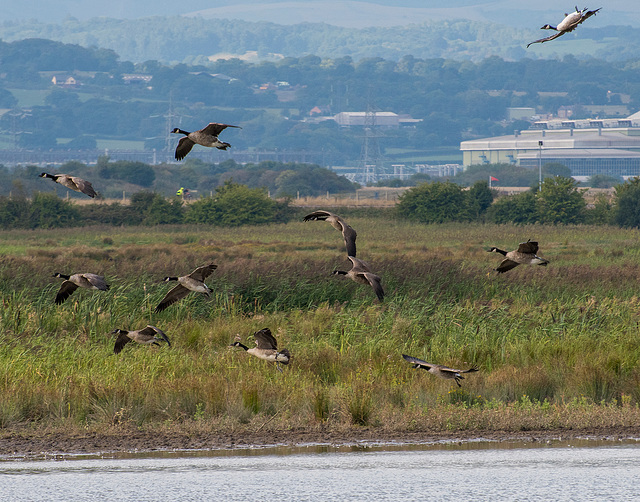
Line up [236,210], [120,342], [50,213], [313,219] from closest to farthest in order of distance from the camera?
[313,219]
[120,342]
[50,213]
[236,210]

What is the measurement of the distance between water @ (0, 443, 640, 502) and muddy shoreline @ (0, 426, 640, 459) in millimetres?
430

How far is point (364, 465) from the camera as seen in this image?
1348cm

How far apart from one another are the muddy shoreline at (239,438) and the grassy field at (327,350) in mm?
234

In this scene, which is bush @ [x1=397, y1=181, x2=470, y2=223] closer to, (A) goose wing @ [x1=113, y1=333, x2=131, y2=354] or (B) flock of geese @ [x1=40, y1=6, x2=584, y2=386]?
(A) goose wing @ [x1=113, y1=333, x2=131, y2=354]

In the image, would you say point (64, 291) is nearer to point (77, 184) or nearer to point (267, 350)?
point (77, 184)

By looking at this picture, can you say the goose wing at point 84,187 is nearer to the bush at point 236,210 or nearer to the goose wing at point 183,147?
the goose wing at point 183,147

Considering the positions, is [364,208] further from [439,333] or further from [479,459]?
[479,459]

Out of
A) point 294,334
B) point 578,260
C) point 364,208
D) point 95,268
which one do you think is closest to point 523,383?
point 294,334

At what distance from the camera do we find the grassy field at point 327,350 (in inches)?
628

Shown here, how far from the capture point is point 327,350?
65.7 ft

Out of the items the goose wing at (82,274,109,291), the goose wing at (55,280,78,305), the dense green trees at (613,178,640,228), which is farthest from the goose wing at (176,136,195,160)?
the dense green trees at (613,178,640,228)

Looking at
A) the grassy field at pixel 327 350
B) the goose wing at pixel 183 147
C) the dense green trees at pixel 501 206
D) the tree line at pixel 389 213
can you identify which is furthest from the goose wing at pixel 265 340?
the dense green trees at pixel 501 206

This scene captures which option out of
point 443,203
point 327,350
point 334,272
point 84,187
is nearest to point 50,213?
point 443,203

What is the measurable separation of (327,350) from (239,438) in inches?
204
